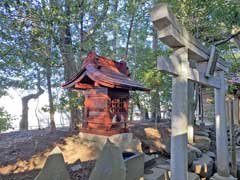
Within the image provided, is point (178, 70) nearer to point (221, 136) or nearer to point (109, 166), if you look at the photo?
point (109, 166)

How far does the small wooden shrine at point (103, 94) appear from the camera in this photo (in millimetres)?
5332

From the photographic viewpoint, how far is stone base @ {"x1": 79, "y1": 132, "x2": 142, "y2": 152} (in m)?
5.29

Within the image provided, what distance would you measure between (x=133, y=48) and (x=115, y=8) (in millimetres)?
3682

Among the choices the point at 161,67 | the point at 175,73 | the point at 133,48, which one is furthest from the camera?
the point at 133,48

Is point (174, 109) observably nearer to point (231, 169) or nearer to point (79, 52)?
point (231, 169)

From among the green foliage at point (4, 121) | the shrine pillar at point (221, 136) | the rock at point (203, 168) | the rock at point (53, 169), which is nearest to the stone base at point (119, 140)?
the rock at point (203, 168)

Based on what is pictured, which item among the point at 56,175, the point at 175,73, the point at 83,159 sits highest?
the point at 175,73

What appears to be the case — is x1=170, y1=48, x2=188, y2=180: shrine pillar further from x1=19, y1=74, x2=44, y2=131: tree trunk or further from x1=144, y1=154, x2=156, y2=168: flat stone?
x1=19, y1=74, x2=44, y2=131: tree trunk

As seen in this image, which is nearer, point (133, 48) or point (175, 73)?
point (175, 73)

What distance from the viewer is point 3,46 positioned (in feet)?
17.1

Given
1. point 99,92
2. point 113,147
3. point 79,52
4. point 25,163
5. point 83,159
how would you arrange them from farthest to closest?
point 79,52, point 99,92, point 83,159, point 25,163, point 113,147

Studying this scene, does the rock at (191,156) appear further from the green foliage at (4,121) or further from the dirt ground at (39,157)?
the green foliage at (4,121)

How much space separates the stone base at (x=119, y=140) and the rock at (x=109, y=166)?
2.29 metres

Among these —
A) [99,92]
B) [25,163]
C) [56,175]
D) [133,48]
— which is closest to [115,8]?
[133,48]
